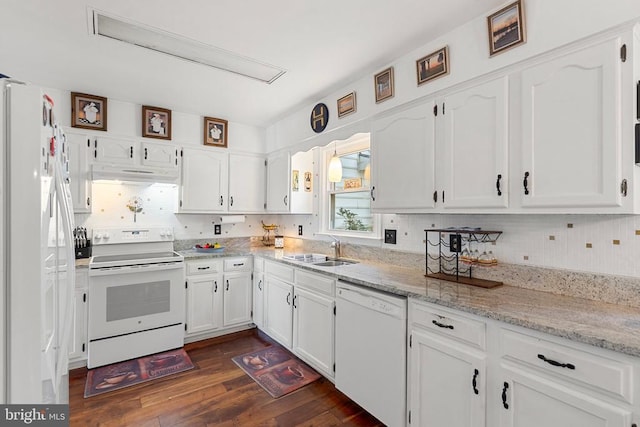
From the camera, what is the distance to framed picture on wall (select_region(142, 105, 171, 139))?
328 centimetres

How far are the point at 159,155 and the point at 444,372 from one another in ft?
10.6

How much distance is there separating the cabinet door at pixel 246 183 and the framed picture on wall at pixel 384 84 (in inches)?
78.9

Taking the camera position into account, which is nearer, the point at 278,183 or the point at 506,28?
the point at 506,28

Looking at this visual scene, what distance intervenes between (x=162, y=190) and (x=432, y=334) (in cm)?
315

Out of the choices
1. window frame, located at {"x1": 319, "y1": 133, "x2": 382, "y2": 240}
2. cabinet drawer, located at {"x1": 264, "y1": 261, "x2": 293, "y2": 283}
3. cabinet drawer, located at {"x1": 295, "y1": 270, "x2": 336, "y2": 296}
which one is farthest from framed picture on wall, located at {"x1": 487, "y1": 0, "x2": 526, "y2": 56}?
cabinet drawer, located at {"x1": 264, "y1": 261, "x2": 293, "y2": 283}

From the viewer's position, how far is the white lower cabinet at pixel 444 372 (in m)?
1.47

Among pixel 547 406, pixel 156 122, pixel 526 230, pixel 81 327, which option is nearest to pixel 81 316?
pixel 81 327

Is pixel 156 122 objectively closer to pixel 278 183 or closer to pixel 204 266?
pixel 278 183

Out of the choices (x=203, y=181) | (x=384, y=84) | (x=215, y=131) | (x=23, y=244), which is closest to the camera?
(x=23, y=244)

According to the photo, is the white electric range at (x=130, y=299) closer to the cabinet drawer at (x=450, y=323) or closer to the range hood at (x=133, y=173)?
the range hood at (x=133, y=173)

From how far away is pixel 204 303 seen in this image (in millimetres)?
3293

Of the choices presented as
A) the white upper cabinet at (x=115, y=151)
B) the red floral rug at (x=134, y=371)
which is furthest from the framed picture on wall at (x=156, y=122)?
the red floral rug at (x=134, y=371)

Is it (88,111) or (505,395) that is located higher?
(88,111)

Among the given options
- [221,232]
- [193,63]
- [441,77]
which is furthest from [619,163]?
[221,232]
